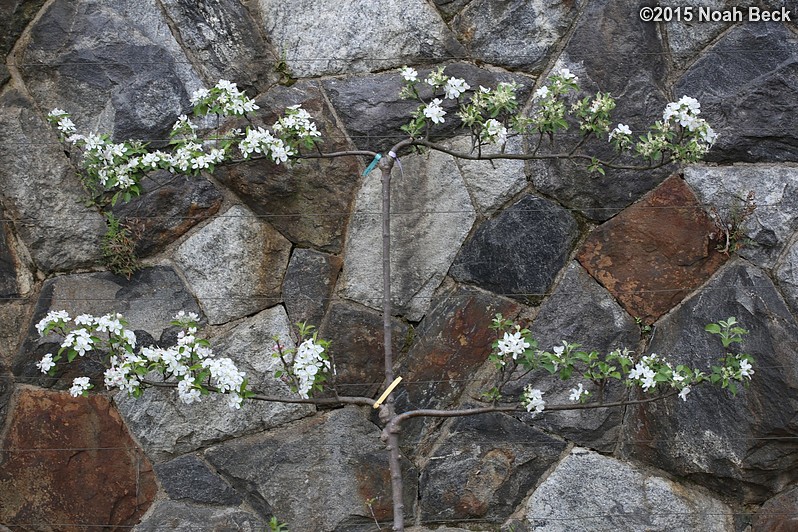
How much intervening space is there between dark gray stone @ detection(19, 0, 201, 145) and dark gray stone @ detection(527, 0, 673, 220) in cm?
116

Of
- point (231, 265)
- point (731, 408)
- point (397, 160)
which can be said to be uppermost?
point (397, 160)

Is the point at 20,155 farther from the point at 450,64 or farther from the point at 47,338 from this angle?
the point at 450,64

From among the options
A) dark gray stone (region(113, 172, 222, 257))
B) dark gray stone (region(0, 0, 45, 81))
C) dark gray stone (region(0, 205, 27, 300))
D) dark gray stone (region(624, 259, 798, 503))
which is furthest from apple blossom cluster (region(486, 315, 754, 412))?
dark gray stone (region(0, 0, 45, 81))

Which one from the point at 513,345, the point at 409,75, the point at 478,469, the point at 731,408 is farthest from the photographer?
the point at 478,469

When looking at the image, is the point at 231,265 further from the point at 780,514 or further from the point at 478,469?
the point at 780,514

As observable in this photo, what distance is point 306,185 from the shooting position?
2.63m

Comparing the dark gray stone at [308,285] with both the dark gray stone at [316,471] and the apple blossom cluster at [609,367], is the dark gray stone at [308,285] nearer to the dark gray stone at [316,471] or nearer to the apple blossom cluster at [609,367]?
the dark gray stone at [316,471]

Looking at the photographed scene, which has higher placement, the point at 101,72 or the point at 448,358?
the point at 101,72

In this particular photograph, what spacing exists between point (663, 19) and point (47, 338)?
2.06 metres

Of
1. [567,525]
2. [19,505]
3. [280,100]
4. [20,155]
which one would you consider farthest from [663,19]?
[19,505]

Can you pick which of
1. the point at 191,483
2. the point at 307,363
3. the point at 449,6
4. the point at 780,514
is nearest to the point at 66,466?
the point at 191,483

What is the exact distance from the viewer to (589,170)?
2.49 meters

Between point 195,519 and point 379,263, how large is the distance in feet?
3.06

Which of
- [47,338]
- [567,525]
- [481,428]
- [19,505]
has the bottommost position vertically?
[567,525]
